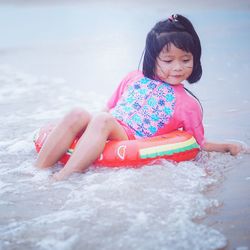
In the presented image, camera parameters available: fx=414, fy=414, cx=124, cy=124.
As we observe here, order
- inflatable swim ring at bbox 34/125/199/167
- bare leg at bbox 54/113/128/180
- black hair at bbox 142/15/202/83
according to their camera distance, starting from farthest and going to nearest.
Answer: black hair at bbox 142/15/202/83
inflatable swim ring at bbox 34/125/199/167
bare leg at bbox 54/113/128/180

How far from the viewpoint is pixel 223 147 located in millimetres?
3375

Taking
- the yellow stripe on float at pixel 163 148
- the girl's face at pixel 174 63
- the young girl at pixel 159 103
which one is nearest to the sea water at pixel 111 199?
the yellow stripe on float at pixel 163 148

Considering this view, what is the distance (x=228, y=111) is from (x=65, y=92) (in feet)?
9.12

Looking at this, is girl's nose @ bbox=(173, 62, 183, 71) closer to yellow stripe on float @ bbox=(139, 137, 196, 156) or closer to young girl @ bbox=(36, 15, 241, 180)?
young girl @ bbox=(36, 15, 241, 180)

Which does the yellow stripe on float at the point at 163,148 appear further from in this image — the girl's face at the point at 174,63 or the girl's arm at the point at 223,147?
the girl's face at the point at 174,63

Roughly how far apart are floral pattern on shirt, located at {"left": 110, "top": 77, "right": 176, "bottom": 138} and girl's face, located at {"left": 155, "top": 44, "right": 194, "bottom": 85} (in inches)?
4.6

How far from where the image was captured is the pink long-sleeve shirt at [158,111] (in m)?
3.28

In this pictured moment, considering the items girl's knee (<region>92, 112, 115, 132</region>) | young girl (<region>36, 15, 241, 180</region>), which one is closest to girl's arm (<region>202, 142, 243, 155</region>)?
young girl (<region>36, 15, 241, 180</region>)

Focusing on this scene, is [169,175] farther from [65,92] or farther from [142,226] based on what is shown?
[65,92]

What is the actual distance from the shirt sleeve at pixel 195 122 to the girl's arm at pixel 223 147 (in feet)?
0.28

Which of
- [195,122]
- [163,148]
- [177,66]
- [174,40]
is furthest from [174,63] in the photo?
[163,148]

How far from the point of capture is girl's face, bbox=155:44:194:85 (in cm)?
326

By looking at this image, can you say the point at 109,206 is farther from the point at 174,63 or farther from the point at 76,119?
the point at 174,63

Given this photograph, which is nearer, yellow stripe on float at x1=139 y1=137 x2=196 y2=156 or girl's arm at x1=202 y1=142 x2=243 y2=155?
yellow stripe on float at x1=139 y1=137 x2=196 y2=156
